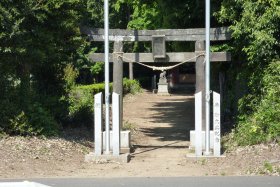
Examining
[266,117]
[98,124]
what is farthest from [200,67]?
[98,124]

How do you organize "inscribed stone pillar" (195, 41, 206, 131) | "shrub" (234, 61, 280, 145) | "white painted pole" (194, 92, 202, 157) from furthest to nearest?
1. "inscribed stone pillar" (195, 41, 206, 131)
2. "white painted pole" (194, 92, 202, 157)
3. "shrub" (234, 61, 280, 145)

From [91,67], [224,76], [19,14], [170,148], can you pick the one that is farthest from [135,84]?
[19,14]

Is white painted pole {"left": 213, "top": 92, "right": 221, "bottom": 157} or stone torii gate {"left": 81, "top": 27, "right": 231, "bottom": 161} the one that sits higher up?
stone torii gate {"left": 81, "top": 27, "right": 231, "bottom": 161}

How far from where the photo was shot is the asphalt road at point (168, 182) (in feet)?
30.2

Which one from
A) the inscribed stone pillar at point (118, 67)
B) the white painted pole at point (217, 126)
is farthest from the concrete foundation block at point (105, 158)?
the inscribed stone pillar at point (118, 67)

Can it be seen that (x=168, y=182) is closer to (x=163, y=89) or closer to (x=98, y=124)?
(x=98, y=124)

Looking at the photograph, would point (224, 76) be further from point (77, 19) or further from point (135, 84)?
point (135, 84)

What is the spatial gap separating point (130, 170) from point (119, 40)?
4.57 meters

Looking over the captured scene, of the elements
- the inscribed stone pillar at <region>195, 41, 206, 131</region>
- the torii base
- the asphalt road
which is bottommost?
the asphalt road

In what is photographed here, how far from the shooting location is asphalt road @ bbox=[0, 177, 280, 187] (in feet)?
30.2

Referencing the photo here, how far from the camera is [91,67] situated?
4072cm

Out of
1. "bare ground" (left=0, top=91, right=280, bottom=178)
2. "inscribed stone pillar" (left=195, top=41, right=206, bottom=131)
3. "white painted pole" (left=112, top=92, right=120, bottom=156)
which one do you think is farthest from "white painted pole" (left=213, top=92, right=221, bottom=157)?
"white painted pole" (left=112, top=92, right=120, bottom=156)

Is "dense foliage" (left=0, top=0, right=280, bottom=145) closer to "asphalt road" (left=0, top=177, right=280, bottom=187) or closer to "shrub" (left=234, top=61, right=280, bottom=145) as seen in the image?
"shrub" (left=234, top=61, right=280, bottom=145)

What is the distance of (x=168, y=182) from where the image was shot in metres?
9.47
